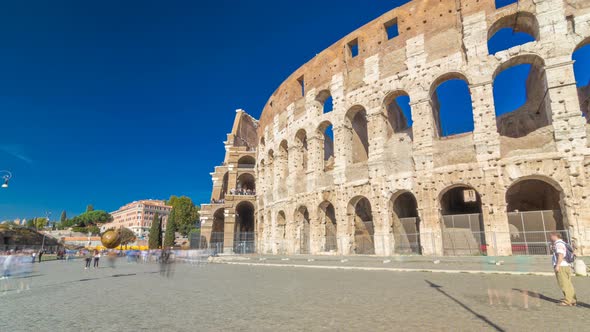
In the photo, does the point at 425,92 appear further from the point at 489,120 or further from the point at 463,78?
the point at 489,120

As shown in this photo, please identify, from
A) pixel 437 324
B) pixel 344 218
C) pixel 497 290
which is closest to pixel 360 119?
pixel 344 218

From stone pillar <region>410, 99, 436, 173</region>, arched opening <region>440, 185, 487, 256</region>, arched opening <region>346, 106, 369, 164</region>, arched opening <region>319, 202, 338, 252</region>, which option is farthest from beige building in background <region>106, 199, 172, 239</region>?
arched opening <region>440, 185, 487, 256</region>

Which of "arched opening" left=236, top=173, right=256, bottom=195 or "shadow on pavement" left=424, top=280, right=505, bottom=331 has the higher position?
"arched opening" left=236, top=173, right=256, bottom=195

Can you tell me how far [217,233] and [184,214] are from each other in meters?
28.8

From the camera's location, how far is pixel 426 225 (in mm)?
16141

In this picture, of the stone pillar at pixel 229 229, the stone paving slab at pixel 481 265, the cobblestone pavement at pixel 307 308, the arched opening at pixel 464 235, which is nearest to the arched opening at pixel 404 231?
the arched opening at pixel 464 235

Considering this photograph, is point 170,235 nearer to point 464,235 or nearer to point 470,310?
point 464,235

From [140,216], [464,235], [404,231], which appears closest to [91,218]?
[140,216]

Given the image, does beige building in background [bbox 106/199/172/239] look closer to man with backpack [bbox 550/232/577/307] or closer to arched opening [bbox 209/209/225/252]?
arched opening [bbox 209/209/225/252]

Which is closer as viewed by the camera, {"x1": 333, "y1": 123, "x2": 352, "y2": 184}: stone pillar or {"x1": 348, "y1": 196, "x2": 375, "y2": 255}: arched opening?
{"x1": 348, "y1": 196, "x2": 375, "y2": 255}: arched opening

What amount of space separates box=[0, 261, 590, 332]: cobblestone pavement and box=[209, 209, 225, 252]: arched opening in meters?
22.1

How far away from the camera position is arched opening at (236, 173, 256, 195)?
111ft

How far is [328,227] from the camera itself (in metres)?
22.8

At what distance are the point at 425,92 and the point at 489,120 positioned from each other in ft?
11.7
